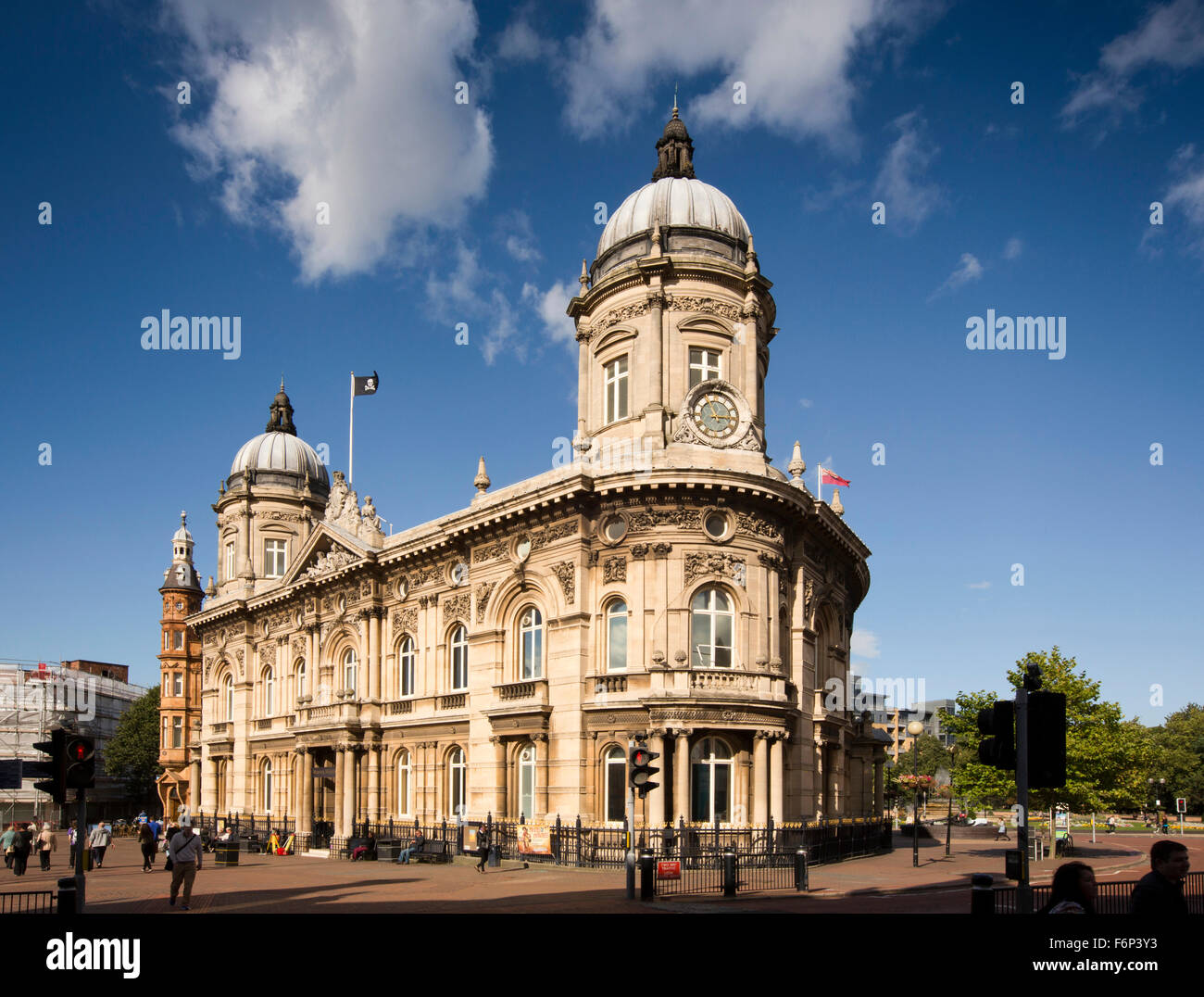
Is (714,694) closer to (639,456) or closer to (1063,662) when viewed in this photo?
(639,456)

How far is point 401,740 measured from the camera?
134 feet

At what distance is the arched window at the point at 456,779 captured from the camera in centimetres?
3766

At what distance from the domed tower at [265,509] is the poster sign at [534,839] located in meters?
31.8

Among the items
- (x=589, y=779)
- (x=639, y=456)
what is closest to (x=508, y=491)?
(x=639, y=456)

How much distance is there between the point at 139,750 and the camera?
84750mm

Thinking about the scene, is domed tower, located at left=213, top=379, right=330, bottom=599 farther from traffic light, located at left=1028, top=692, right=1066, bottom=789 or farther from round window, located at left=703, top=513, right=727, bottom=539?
traffic light, located at left=1028, top=692, right=1066, bottom=789

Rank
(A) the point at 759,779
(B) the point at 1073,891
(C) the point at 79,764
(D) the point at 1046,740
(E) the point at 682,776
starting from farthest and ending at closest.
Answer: (A) the point at 759,779, (E) the point at 682,776, (C) the point at 79,764, (D) the point at 1046,740, (B) the point at 1073,891

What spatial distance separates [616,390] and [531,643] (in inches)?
379

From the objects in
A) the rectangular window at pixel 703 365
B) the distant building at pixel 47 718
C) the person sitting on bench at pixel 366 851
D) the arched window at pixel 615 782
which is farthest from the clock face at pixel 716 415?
the distant building at pixel 47 718

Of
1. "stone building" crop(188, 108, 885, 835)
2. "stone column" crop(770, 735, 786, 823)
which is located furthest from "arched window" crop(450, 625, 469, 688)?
"stone column" crop(770, 735, 786, 823)

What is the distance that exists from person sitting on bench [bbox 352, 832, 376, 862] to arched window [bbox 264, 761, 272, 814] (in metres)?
15.8

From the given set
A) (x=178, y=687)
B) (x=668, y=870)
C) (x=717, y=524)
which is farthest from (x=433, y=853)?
(x=178, y=687)

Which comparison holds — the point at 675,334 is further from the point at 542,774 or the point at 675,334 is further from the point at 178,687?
the point at 178,687
